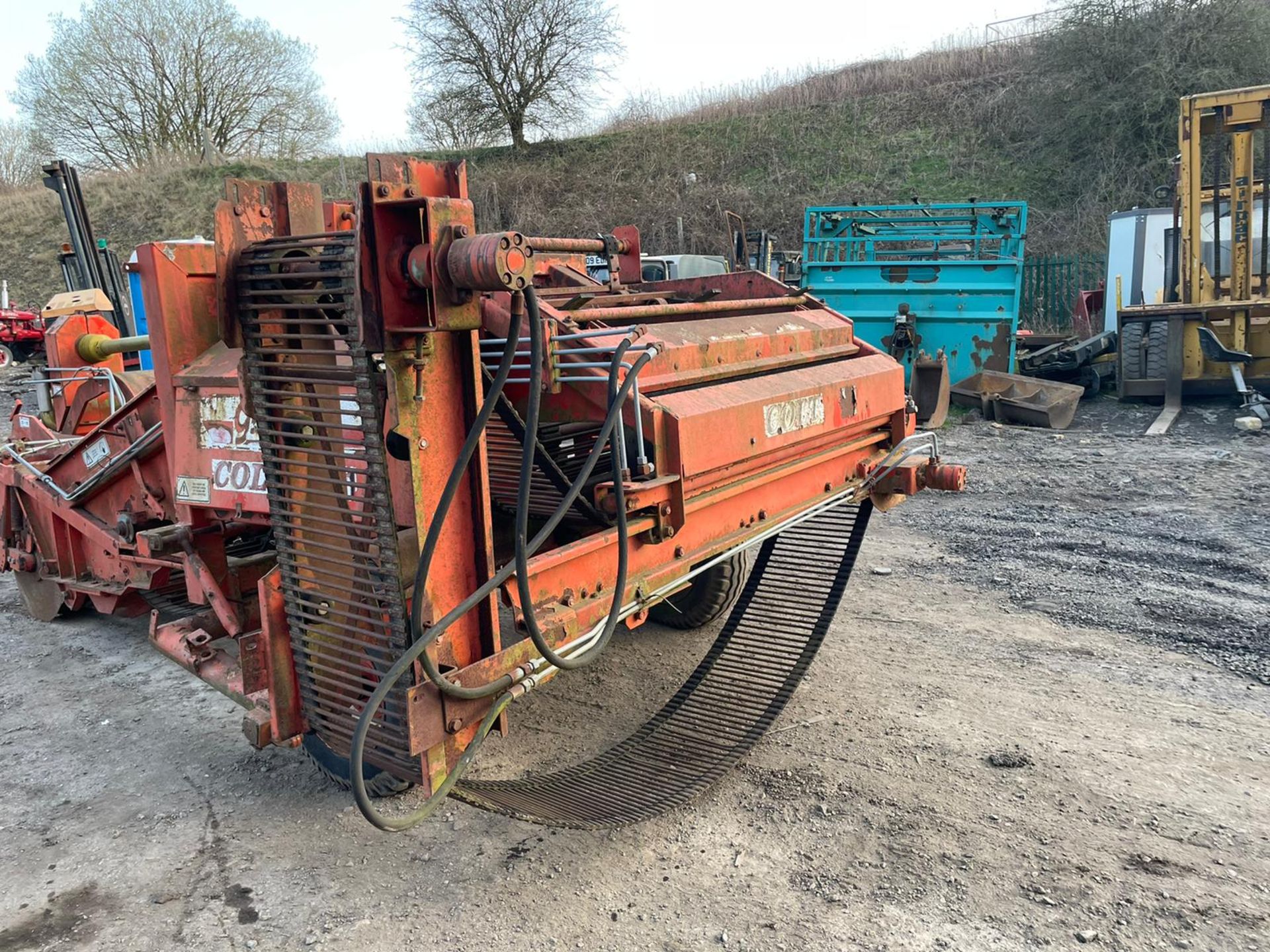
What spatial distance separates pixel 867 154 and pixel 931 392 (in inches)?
526

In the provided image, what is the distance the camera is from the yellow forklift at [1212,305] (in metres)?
8.48

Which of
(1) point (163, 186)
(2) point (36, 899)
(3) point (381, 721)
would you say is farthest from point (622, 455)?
(1) point (163, 186)

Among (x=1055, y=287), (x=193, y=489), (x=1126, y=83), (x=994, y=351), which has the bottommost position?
(x=994, y=351)

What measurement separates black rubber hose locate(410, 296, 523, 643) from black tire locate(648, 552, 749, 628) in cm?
235

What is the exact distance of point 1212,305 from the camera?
862cm

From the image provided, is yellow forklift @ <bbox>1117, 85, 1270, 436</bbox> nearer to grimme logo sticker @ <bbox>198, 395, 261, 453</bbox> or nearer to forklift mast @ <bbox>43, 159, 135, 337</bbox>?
grimme logo sticker @ <bbox>198, 395, 261, 453</bbox>

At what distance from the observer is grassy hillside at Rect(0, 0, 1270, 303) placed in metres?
16.8

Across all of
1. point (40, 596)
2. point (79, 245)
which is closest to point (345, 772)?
point (40, 596)

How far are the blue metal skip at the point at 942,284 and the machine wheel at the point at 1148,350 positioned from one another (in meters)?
1.08

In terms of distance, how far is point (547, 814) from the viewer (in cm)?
252

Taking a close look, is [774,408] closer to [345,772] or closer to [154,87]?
[345,772]

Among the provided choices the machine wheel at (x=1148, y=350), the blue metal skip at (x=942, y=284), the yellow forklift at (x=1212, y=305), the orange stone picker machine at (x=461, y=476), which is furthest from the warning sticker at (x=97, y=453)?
the machine wheel at (x=1148, y=350)

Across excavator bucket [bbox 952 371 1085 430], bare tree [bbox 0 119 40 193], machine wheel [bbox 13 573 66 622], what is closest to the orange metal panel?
machine wheel [bbox 13 573 66 622]

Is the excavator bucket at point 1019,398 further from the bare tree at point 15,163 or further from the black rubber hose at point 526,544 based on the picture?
the bare tree at point 15,163
